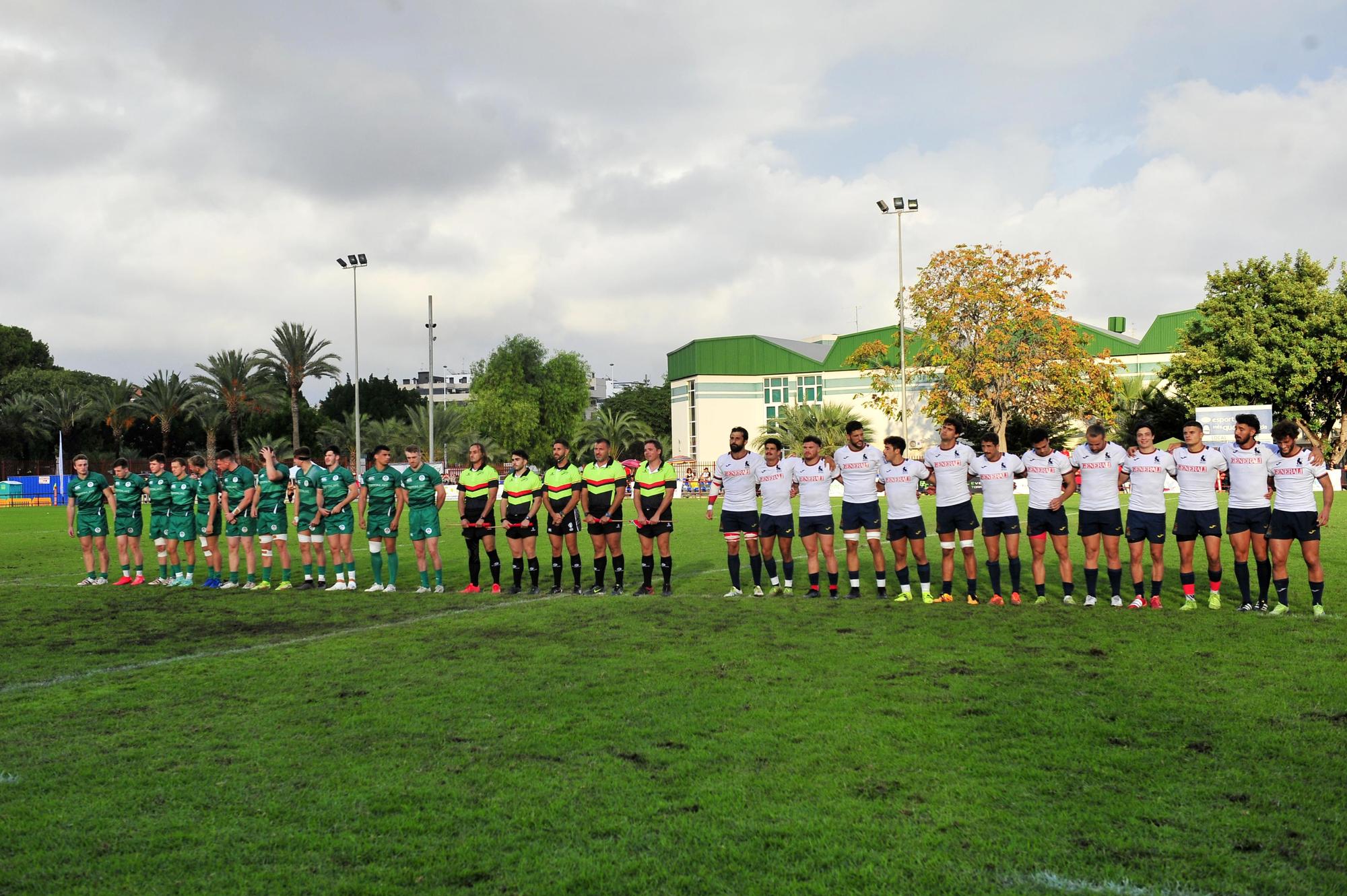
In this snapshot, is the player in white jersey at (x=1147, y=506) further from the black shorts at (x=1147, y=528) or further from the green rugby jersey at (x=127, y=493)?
the green rugby jersey at (x=127, y=493)

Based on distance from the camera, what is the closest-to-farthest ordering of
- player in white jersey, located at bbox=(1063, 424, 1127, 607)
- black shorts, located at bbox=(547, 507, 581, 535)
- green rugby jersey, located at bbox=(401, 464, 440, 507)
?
player in white jersey, located at bbox=(1063, 424, 1127, 607)
black shorts, located at bbox=(547, 507, 581, 535)
green rugby jersey, located at bbox=(401, 464, 440, 507)

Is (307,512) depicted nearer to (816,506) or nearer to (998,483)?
(816,506)

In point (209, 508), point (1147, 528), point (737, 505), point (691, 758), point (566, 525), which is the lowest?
point (691, 758)

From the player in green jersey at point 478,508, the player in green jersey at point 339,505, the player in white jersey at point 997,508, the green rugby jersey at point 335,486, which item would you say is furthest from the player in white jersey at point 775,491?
the green rugby jersey at point 335,486

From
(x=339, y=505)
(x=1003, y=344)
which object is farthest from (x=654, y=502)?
(x=1003, y=344)

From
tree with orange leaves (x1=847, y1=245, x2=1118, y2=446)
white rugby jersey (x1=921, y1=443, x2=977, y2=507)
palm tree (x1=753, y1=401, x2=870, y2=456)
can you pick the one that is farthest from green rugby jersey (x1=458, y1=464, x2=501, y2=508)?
palm tree (x1=753, y1=401, x2=870, y2=456)

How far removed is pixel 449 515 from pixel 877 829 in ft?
102

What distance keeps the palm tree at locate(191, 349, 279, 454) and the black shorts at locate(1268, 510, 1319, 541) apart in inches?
2075

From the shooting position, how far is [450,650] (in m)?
8.99

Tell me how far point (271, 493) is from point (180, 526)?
1.77 meters

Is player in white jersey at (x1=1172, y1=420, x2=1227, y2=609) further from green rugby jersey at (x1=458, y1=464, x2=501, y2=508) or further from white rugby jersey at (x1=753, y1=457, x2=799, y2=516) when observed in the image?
green rugby jersey at (x1=458, y1=464, x2=501, y2=508)

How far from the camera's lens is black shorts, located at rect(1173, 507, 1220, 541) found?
34.7 feet

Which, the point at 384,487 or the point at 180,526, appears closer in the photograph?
the point at 384,487

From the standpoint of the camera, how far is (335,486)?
13.8m
